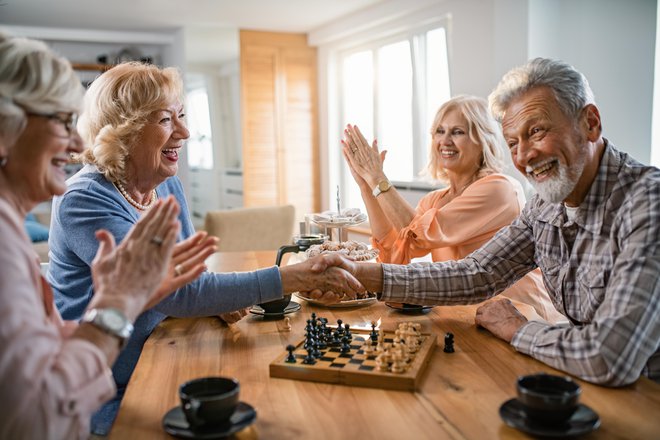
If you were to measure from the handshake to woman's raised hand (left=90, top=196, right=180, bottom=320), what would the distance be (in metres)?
0.65

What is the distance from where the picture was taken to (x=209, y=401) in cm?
99

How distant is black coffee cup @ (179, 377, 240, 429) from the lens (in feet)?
3.26

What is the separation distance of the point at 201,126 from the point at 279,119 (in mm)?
2396

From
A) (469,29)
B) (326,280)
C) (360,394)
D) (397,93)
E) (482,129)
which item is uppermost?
(469,29)

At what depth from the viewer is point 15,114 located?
101cm

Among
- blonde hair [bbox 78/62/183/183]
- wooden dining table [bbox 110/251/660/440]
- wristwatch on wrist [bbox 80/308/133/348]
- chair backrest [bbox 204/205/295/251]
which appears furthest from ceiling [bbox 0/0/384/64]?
wristwatch on wrist [bbox 80/308/133/348]

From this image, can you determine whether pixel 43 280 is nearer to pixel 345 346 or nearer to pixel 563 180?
pixel 345 346

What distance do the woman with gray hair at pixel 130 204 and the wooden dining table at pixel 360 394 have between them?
0.10 meters

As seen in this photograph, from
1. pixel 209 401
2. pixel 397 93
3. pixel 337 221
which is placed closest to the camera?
pixel 209 401

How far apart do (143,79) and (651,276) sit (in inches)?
58.5

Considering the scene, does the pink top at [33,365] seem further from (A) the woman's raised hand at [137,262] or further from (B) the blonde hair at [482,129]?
(B) the blonde hair at [482,129]

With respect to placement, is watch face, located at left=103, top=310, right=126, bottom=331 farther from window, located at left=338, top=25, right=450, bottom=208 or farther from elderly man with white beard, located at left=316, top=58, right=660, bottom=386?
window, located at left=338, top=25, right=450, bottom=208

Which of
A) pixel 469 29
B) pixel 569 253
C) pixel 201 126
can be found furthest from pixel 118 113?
pixel 201 126

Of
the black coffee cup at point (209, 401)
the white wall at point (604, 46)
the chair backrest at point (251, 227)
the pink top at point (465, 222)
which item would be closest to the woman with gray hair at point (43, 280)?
the black coffee cup at point (209, 401)
